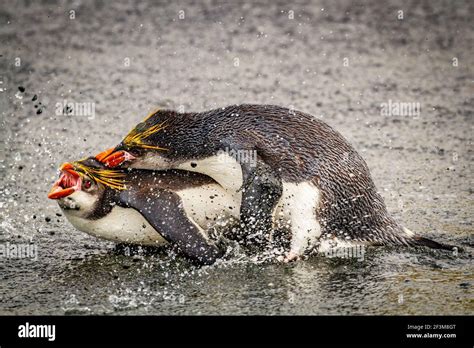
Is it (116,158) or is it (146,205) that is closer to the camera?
(146,205)

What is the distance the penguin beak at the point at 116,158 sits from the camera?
5.46 metres

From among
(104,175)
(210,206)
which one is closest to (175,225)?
(210,206)

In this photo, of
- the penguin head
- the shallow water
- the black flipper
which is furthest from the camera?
the penguin head

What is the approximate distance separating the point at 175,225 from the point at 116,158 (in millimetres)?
595

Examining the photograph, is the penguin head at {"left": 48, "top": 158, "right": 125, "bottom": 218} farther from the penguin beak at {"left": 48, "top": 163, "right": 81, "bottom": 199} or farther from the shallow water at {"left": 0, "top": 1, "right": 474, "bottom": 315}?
the shallow water at {"left": 0, "top": 1, "right": 474, "bottom": 315}

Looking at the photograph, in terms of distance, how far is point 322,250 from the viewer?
216 inches

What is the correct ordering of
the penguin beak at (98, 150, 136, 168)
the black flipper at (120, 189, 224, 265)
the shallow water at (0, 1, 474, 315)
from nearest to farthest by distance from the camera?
1. the shallow water at (0, 1, 474, 315)
2. the black flipper at (120, 189, 224, 265)
3. the penguin beak at (98, 150, 136, 168)

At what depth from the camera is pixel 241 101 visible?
868 cm

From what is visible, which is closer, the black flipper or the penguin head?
the black flipper

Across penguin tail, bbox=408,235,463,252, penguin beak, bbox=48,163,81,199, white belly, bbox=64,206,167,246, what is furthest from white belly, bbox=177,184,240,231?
penguin tail, bbox=408,235,463,252

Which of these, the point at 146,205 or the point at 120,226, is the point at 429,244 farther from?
the point at 120,226

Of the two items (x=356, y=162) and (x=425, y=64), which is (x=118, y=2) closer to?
(x=425, y=64)

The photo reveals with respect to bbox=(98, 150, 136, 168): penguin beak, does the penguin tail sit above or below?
below

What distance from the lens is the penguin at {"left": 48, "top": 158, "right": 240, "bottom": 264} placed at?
525cm
